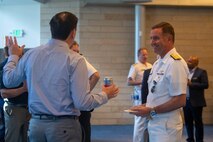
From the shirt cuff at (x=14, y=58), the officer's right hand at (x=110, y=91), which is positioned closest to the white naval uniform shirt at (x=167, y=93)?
the officer's right hand at (x=110, y=91)

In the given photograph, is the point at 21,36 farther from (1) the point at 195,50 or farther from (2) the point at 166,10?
(1) the point at 195,50

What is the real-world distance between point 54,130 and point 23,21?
6679 mm

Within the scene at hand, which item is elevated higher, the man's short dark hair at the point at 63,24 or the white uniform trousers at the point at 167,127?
the man's short dark hair at the point at 63,24

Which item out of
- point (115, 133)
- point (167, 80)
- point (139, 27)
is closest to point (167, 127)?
point (167, 80)

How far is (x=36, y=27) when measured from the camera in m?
8.38

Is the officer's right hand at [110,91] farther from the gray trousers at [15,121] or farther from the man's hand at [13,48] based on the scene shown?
the gray trousers at [15,121]

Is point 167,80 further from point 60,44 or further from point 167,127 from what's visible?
point 60,44

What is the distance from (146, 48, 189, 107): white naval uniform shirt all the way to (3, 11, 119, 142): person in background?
0.43 meters

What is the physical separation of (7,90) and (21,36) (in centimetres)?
523

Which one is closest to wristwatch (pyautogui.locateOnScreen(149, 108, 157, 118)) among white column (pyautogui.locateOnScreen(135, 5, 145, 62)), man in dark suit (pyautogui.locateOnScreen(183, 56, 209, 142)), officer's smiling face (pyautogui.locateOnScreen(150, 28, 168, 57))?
officer's smiling face (pyautogui.locateOnScreen(150, 28, 168, 57))

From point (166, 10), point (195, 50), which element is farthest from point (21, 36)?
point (195, 50)

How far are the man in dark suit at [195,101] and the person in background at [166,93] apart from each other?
127 inches

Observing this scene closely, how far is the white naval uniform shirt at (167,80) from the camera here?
252 cm

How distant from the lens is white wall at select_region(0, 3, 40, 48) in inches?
330
